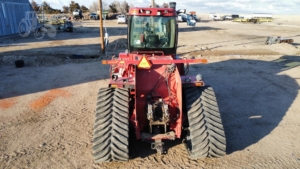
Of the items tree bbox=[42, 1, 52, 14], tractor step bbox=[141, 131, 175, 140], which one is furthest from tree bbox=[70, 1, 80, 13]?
tractor step bbox=[141, 131, 175, 140]

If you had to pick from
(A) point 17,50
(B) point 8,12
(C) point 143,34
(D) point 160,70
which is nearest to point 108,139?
(D) point 160,70

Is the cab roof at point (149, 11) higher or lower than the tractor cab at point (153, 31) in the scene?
higher

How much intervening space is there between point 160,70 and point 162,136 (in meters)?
1.43

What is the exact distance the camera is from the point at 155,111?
514 cm

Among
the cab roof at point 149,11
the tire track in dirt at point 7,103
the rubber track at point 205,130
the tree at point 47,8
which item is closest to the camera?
the rubber track at point 205,130

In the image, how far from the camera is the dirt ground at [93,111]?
206 inches

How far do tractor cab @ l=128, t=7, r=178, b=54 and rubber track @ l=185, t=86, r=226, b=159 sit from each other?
70.8 inches

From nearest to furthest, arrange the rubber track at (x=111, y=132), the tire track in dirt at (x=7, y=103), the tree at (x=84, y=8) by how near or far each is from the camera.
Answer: the rubber track at (x=111, y=132) → the tire track in dirt at (x=7, y=103) → the tree at (x=84, y=8)

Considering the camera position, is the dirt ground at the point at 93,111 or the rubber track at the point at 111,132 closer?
the rubber track at the point at 111,132

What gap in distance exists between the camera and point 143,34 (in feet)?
20.1

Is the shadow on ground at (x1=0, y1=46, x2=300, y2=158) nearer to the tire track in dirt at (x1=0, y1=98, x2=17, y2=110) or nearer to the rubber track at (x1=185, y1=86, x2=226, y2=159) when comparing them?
the tire track in dirt at (x1=0, y1=98, x2=17, y2=110)

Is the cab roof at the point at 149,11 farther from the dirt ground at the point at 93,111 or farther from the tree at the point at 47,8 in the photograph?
the tree at the point at 47,8

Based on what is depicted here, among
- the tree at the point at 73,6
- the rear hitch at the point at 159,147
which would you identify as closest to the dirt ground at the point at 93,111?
the rear hitch at the point at 159,147

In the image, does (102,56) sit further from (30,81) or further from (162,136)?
(162,136)
